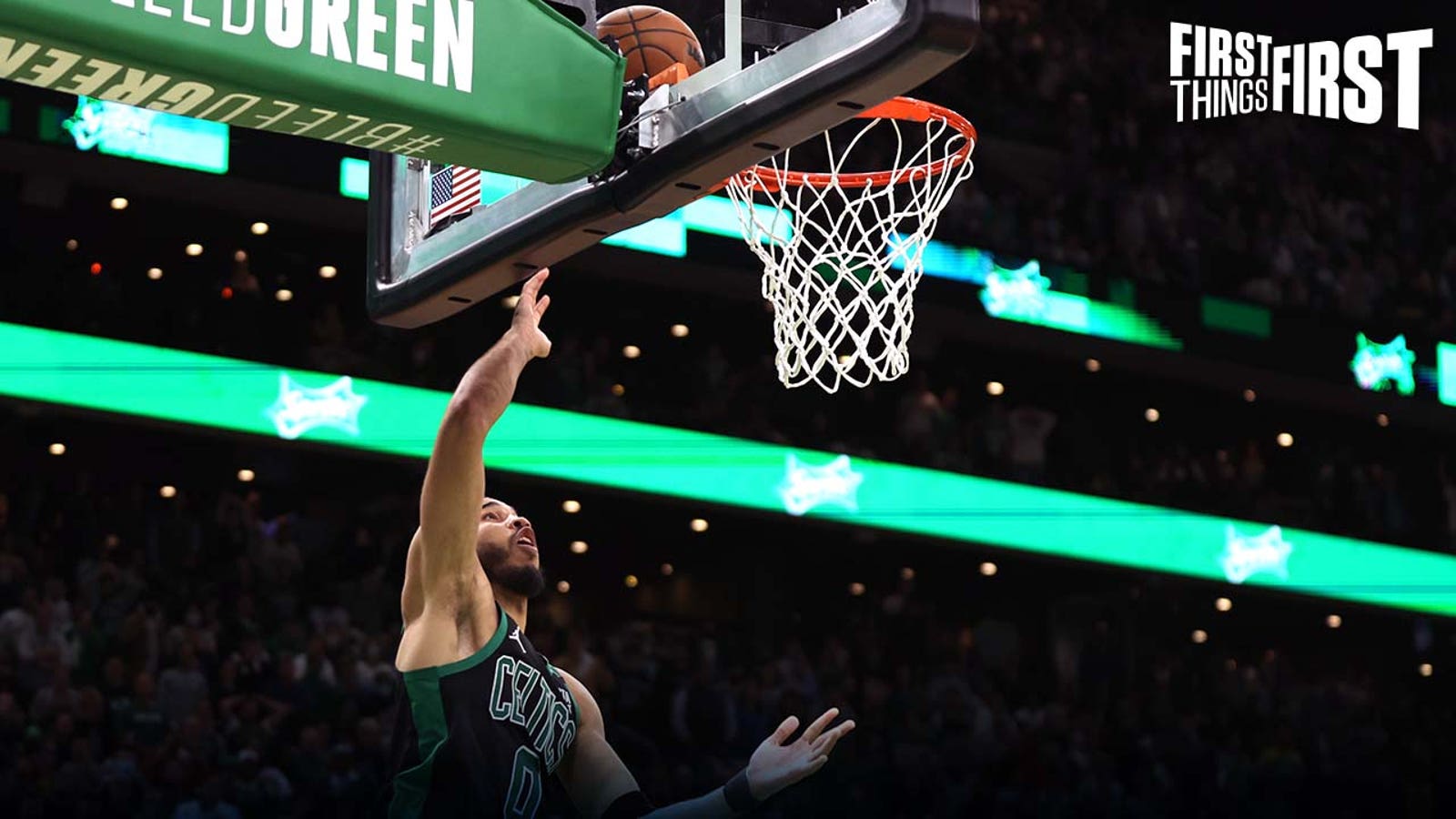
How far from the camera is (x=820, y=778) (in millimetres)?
11594

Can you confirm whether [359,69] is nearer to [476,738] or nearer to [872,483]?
[476,738]

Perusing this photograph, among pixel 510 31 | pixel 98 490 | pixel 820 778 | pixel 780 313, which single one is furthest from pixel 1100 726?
pixel 510 31

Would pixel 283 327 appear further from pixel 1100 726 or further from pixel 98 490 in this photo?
pixel 1100 726

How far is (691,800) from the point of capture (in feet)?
16.8

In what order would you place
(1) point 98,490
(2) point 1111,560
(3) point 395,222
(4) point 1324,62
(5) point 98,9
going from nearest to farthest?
(5) point 98,9 → (3) point 395,222 → (1) point 98,490 → (2) point 1111,560 → (4) point 1324,62

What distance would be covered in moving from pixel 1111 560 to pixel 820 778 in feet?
11.3

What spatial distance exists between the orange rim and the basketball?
55 centimetres

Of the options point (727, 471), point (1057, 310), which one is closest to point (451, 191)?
point (727, 471)

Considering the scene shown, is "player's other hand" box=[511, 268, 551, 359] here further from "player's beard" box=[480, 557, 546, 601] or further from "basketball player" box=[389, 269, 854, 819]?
"player's beard" box=[480, 557, 546, 601]

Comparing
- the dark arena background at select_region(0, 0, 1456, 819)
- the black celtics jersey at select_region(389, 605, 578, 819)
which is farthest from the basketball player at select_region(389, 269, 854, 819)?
the dark arena background at select_region(0, 0, 1456, 819)

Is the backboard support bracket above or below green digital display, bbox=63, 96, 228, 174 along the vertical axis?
above

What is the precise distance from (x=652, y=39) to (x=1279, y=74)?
1039cm

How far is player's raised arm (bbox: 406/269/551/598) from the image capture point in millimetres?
4793

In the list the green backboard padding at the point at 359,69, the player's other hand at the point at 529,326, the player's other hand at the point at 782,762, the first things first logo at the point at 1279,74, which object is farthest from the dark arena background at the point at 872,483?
the green backboard padding at the point at 359,69
